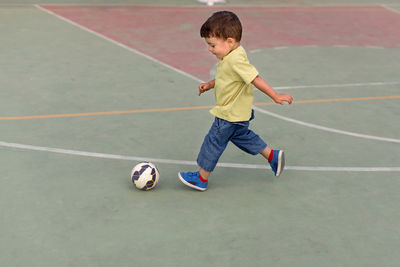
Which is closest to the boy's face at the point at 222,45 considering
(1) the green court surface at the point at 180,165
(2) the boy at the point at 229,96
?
(2) the boy at the point at 229,96

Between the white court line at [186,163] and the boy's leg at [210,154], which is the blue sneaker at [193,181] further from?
the white court line at [186,163]

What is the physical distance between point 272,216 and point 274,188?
56 centimetres

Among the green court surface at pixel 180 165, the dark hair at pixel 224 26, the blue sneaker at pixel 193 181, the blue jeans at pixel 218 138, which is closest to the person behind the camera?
the green court surface at pixel 180 165

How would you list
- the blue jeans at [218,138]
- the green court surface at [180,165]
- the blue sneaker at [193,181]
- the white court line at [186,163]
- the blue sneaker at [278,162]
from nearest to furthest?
the green court surface at [180,165] < the blue jeans at [218,138] < the blue sneaker at [193,181] < the blue sneaker at [278,162] < the white court line at [186,163]

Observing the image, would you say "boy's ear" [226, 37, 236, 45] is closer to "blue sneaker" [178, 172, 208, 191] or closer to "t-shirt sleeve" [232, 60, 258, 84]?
"t-shirt sleeve" [232, 60, 258, 84]

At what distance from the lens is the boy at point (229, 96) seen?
4973mm

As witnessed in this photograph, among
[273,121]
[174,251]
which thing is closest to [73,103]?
[273,121]

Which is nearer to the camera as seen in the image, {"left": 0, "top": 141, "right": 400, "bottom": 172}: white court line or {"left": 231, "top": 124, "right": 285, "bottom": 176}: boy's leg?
{"left": 231, "top": 124, "right": 285, "bottom": 176}: boy's leg

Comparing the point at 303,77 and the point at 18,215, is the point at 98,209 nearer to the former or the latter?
the point at 18,215

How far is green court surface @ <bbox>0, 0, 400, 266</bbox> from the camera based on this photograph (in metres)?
4.52

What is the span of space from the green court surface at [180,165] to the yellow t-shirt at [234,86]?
728 mm

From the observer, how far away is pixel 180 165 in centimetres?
597

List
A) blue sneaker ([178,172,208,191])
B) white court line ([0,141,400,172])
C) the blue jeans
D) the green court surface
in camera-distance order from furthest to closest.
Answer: white court line ([0,141,400,172]) < blue sneaker ([178,172,208,191]) < the blue jeans < the green court surface

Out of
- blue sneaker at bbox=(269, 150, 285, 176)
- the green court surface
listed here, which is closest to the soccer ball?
the green court surface
